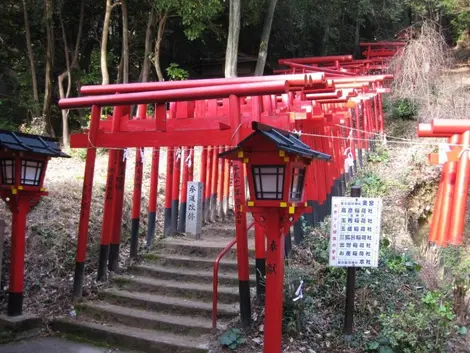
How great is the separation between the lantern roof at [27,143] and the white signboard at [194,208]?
2646mm

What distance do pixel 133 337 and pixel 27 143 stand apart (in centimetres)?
299

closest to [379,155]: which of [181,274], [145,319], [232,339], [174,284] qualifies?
[181,274]

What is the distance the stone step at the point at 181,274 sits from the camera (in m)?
6.90

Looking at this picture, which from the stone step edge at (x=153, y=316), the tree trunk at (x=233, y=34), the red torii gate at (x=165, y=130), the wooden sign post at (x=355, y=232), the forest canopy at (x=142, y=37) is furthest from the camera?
the forest canopy at (x=142, y=37)

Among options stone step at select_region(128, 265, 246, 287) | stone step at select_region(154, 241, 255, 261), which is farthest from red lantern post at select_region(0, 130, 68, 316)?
stone step at select_region(154, 241, 255, 261)

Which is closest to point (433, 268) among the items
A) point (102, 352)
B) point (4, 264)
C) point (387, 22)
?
point (102, 352)

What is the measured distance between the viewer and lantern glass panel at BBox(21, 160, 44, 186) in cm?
634

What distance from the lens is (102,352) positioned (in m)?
5.93

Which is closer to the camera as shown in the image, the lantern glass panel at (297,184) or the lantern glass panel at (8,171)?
the lantern glass panel at (297,184)

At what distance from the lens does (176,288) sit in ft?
A: 22.8

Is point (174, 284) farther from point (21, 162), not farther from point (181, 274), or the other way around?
point (21, 162)

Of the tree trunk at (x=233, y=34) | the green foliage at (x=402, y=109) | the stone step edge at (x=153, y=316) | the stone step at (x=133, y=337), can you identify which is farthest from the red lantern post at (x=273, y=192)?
the green foliage at (x=402, y=109)

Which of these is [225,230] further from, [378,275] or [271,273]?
[271,273]

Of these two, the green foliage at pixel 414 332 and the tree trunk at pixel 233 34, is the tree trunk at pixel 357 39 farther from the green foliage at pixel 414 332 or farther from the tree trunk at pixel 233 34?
the green foliage at pixel 414 332
